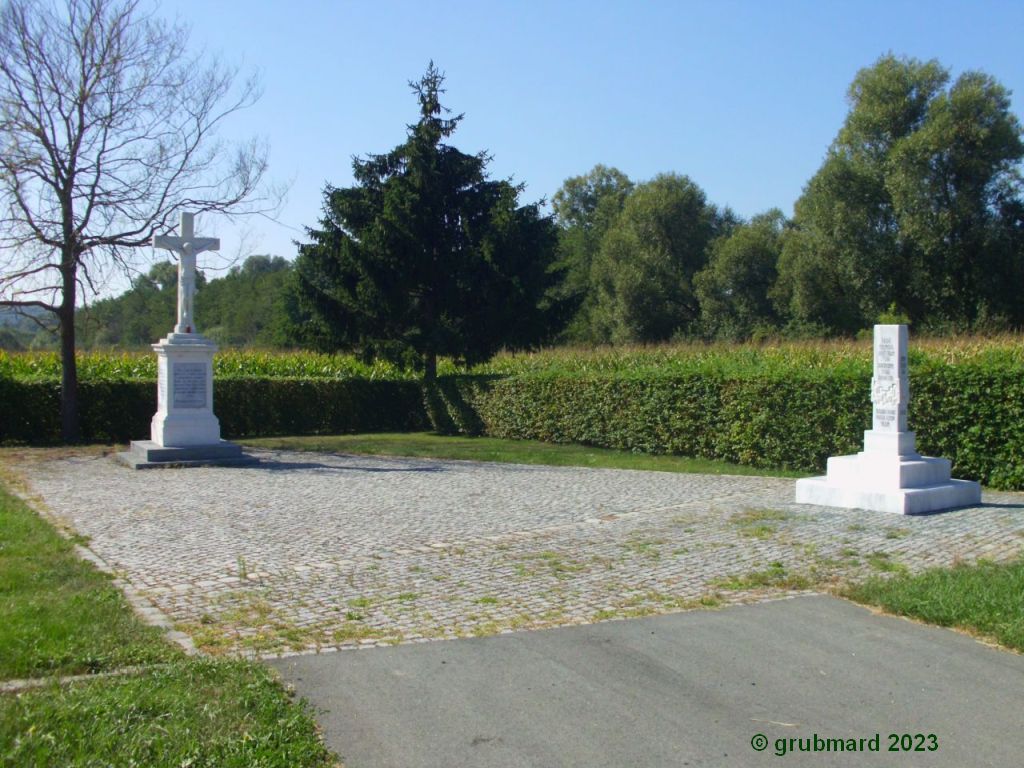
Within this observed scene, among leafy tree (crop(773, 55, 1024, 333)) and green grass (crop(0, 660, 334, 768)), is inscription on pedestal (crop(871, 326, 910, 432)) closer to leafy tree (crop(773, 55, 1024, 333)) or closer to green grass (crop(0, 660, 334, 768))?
green grass (crop(0, 660, 334, 768))

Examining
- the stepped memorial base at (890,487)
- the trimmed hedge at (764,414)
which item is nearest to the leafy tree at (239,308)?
the trimmed hedge at (764,414)

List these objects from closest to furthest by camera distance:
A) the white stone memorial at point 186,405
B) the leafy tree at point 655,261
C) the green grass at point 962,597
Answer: the green grass at point 962,597
the white stone memorial at point 186,405
the leafy tree at point 655,261

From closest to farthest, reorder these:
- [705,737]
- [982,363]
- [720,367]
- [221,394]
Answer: [705,737], [982,363], [720,367], [221,394]

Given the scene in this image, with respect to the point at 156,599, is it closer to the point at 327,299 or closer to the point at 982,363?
the point at 982,363

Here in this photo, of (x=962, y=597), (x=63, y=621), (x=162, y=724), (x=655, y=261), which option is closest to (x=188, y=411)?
(x=63, y=621)

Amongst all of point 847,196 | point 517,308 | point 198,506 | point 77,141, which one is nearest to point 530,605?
point 198,506

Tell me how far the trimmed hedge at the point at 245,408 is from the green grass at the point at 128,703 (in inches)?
665

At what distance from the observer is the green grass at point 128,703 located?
415cm

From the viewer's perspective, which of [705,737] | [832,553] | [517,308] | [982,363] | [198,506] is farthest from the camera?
[517,308]

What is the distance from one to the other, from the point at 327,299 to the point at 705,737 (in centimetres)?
2428

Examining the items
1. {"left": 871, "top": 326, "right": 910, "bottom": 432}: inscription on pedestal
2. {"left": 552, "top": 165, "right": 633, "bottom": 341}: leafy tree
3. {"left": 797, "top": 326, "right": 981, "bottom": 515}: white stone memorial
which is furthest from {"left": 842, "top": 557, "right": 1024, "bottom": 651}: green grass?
{"left": 552, "top": 165, "right": 633, "bottom": 341}: leafy tree

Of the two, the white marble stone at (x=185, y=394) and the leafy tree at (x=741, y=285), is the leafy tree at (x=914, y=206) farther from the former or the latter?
the white marble stone at (x=185, y=394)

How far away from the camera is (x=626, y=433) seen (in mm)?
20609

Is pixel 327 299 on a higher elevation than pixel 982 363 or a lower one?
higher
